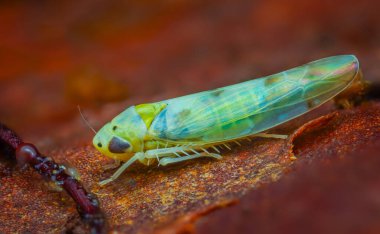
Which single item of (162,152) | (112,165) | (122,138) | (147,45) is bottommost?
(112,165)

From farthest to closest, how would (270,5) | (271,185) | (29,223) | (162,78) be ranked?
(270,5) → (162,78) → (29,223) → (271,185)

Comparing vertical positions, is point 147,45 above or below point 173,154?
above

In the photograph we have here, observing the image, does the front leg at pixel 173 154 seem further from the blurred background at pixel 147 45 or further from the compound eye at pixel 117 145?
the blurred background at pixel 147 45

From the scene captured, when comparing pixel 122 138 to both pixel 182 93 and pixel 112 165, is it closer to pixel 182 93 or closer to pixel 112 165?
pixel 112 165

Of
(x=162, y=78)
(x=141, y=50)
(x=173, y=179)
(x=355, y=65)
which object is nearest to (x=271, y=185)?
(x=173, y=179)

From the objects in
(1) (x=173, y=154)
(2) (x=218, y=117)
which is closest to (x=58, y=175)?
(1) (x=173, y=154)

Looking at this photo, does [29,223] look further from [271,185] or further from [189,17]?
[189,17]
